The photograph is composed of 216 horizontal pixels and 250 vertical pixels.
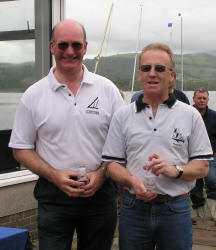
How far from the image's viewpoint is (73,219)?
259 centimetres

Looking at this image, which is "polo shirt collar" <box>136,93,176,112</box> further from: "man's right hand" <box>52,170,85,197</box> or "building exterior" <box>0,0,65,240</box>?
"building exterior" <box>0,0,65,240</box>

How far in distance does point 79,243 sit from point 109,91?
1.05 meters

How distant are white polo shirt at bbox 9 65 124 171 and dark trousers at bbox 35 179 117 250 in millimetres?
205

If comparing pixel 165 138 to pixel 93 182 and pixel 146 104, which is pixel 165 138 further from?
pixel 93 182

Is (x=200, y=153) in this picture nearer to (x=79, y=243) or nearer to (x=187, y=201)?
(x=187, y=201)

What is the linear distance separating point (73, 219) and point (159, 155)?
2.41 feet

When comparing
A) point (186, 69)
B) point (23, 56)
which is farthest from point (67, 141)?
point (186, 69)

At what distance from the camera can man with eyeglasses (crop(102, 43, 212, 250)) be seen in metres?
2.31

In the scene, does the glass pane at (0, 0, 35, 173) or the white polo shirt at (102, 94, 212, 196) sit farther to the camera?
the glass pane at (0, 0, 35, 173)

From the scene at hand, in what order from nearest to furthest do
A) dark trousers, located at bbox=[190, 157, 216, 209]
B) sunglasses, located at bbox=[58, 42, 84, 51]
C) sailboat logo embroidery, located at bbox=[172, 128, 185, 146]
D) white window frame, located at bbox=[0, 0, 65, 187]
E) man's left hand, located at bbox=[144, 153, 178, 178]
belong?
man's left hand, located at bbox=[144, 153, 178, 178] < sailboat logo embroidery, located at bbox=[172, 128, 185, 146] < sunglasses, located at bbox=[58, 42, 84, 51] < white window frame, located at bbox=[0, 0, 65, 187] < dark trousers, located at bbox=[190, 157, 216, 209]

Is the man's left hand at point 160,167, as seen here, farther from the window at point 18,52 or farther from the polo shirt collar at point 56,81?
the window at point 18,52

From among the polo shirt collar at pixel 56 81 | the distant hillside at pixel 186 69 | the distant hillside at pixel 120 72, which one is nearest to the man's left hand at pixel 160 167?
the distant hillside at pixel 120 72

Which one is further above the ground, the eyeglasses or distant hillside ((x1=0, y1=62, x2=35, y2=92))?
the eyeglasses

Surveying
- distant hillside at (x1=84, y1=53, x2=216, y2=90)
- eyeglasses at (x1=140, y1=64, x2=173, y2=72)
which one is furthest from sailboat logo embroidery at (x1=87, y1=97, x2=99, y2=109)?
distant hillside at (x1=84, y1=53, x2=216, y2=90)
